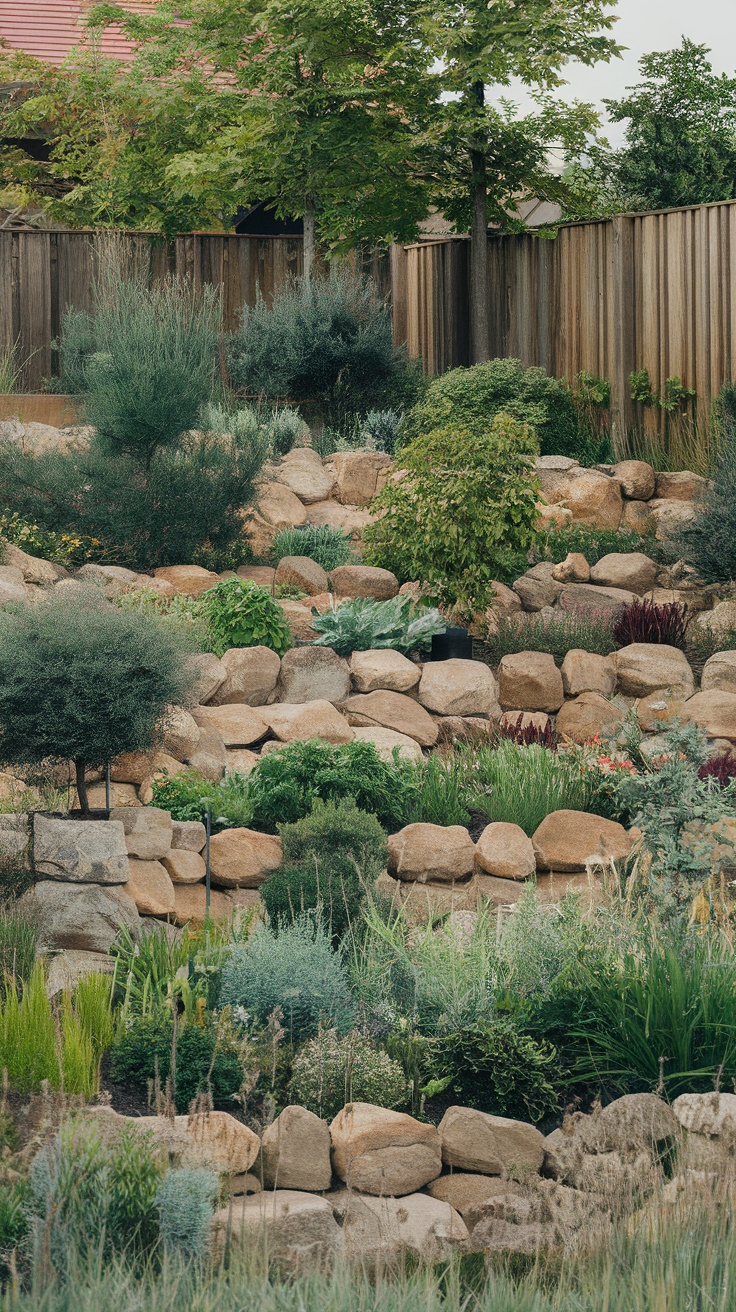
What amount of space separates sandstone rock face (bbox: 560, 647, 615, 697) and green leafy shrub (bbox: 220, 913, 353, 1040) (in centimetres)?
359

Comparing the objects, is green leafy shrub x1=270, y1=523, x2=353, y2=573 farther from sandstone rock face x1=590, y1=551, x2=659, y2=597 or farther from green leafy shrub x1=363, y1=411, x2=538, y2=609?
sandstone rock face x1=590, y1=551, x2=659, y2=597

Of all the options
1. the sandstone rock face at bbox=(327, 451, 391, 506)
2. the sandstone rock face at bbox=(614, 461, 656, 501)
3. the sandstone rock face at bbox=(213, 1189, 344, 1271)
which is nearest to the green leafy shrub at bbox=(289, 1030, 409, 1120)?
the sandstone rock face at bbox=(213, 1189, 344, 1271)

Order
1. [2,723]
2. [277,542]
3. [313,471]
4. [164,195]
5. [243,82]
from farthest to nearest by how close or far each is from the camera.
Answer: [164,195], [243,82], [313,471], [277,542], [2,723]

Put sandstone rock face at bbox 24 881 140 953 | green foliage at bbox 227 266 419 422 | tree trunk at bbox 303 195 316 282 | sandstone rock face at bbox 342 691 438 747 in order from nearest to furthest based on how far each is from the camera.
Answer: sandstone rock face at bbox 24 881 140 953 < sandstone rock face at bbox 342 691 438 747 < green foliage at bbox 227 266 419 422 < tree trunk at bbox 303 195 316 282

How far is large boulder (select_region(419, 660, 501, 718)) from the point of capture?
7391mm

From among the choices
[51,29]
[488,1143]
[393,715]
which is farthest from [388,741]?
[51,29]

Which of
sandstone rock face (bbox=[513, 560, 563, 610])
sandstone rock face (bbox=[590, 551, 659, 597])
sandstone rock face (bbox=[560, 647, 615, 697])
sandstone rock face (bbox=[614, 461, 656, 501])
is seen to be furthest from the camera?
sandstone rock face (bbox=[614, 461, 656, 501])

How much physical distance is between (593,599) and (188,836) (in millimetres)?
3984

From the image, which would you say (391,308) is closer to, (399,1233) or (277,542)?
(277,542)

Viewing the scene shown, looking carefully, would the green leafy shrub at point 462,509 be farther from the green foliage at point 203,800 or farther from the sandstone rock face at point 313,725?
the green foliage at point 203,800

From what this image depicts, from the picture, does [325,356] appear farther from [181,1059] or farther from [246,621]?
[181,1059]

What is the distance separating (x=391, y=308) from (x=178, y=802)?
9.33 metres

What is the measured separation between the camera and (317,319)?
1185 cm

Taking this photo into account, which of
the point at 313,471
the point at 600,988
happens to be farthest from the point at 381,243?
the point at 600,988
